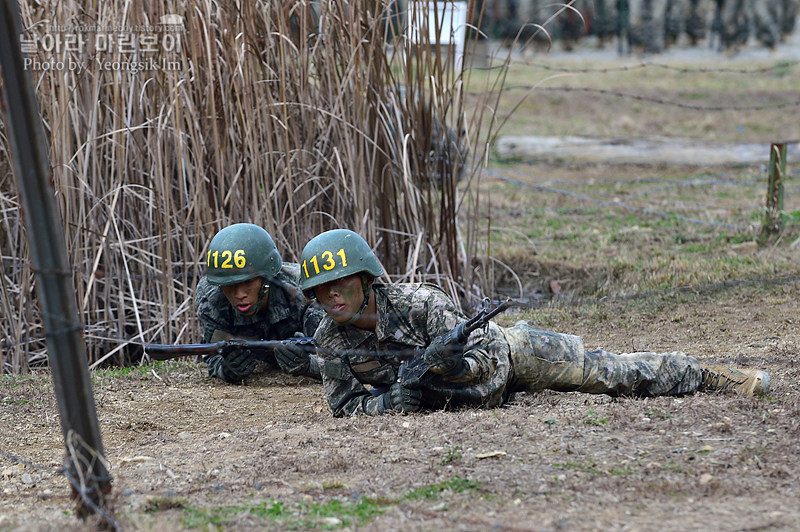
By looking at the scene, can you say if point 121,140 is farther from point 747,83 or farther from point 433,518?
point 747,83

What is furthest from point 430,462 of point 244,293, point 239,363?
point 239,363

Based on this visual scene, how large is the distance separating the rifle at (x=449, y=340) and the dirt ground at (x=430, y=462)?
0.54ft

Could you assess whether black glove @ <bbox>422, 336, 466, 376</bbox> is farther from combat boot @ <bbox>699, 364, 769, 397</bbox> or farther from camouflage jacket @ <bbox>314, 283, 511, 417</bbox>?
combat boot @ <bbox>699, 364, 769, 397</bbox>

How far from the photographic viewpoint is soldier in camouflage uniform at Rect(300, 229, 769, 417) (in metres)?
3.84

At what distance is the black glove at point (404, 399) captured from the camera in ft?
12.9

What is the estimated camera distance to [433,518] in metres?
2.66

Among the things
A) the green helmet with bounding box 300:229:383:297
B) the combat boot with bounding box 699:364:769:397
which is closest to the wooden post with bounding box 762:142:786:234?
the combat boot with bounding box 699:364:769:397

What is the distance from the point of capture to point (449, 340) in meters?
3.60

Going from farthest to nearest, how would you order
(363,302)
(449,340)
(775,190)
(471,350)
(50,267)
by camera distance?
(775,190)
(363,302)
(471,350)
(449,340)
(50,267)

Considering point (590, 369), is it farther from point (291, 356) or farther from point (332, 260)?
point (291, 356)

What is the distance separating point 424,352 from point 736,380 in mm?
1303

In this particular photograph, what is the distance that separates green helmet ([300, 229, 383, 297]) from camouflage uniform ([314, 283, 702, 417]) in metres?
Result: 0.25

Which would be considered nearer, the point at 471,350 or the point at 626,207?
the point at 471,350

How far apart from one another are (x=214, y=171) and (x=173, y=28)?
2.53 ft
